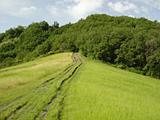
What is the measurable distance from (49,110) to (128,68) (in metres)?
76.6

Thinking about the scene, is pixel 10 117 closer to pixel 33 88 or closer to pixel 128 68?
pixel 33 88

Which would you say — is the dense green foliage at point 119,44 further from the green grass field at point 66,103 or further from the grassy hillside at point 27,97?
the green grass field at point 66,103

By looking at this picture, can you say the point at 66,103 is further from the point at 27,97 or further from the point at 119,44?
the point at 119,44

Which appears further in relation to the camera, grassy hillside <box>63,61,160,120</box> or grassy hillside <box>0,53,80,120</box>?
grassy hillside <box>63,61,160,120</box>

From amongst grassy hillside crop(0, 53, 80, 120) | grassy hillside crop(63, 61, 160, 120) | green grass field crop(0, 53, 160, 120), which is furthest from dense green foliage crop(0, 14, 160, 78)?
grassy hillside crop(63, 61, 160, 120)

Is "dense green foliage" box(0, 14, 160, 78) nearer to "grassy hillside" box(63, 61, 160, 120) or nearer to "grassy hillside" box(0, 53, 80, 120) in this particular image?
"grassy hillside" box(0, 53, 80, 120)

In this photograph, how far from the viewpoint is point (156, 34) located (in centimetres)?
12600

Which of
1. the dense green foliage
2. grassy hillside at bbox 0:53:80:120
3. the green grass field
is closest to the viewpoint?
grassy hillside at bbox 0:53:80:120

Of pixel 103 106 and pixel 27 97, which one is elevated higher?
pixel 27 97

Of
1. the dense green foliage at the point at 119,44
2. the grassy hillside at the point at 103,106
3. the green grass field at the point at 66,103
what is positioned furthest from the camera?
the dense green foliage at the point at 119,44

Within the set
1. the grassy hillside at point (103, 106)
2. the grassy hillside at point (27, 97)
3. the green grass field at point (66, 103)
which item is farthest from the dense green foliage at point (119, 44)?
the grassy hillside at point (103, 106)

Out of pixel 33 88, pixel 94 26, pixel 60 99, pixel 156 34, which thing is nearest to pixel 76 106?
pixel 60 99

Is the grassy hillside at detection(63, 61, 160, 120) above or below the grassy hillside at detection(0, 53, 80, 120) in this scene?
below

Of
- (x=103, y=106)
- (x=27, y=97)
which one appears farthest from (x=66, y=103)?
(x=27, y=97)
